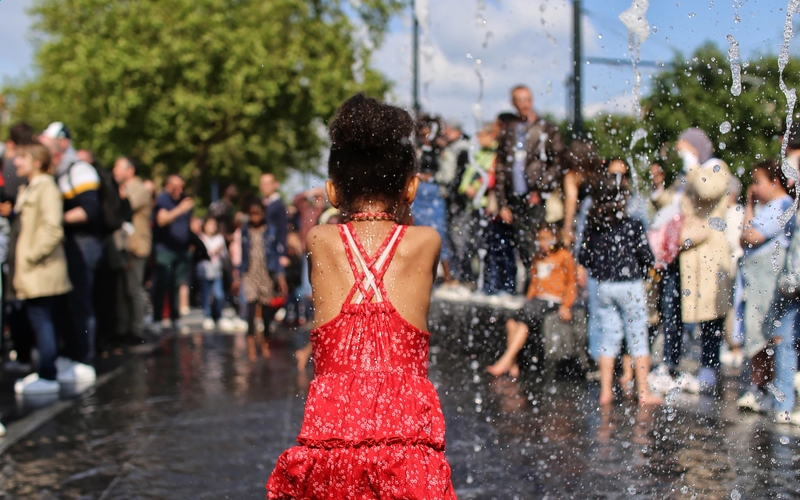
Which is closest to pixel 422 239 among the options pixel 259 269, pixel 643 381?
pixel 643 381

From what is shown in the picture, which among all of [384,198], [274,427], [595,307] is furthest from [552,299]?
[384,198]

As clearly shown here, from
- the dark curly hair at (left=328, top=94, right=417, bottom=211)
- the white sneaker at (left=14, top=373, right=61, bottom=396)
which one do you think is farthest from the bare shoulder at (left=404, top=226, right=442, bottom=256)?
the white sneaker at (left=14, top=373, right=61, bottom=396)

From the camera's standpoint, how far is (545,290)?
810cm

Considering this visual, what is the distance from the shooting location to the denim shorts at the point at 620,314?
23.6 ft

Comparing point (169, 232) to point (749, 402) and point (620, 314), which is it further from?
point (749, 402)

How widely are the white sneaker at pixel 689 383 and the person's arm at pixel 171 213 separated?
7.16m

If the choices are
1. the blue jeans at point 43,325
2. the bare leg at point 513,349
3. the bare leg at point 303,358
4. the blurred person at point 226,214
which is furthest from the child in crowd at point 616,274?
the blurred person at point 226,214

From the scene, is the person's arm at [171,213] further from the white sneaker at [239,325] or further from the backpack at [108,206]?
the backpack at [108,206]

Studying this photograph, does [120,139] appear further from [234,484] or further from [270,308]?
[234,484]

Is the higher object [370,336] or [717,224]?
[717,224]

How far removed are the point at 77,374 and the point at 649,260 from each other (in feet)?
16.2

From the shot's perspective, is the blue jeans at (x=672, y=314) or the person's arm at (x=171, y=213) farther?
the person's arm at (x=171, y=213)

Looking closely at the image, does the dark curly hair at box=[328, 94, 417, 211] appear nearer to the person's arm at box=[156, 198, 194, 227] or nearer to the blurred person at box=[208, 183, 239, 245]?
the person's arm at box=[156, 198, 194, 227]

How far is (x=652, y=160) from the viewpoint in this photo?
26.0 feet
